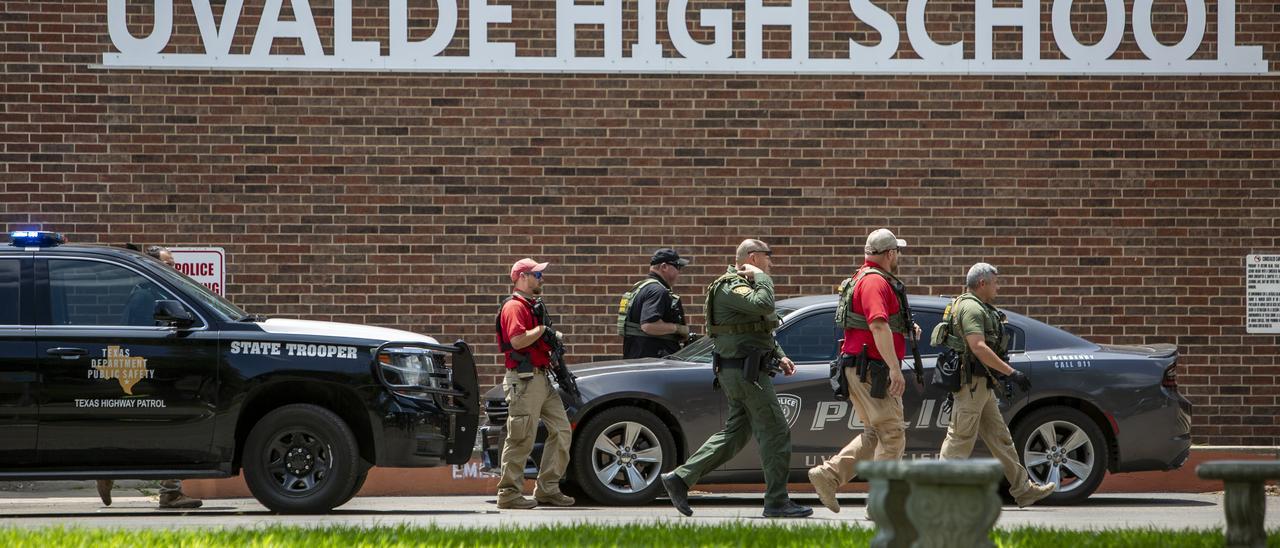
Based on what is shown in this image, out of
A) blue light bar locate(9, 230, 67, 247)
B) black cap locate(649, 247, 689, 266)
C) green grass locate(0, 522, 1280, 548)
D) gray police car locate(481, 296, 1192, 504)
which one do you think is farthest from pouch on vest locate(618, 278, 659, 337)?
blue light bar locate(9, 230, 67, 247)

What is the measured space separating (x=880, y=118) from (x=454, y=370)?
17.5 ft

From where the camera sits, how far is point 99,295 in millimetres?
9734

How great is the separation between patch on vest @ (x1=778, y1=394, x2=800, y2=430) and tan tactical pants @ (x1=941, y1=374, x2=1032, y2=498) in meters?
1.05

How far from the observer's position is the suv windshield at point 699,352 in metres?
11.0

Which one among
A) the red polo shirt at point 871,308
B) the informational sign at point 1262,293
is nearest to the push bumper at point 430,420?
the red polo shirt at point 871,308

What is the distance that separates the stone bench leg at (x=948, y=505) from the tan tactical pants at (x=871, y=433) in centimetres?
361

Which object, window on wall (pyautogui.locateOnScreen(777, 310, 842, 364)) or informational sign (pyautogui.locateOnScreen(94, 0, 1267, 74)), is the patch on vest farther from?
informational sign (pyautogui.locateOnScreen(94, 0, 1267, 74))

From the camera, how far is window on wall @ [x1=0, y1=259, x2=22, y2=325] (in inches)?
378

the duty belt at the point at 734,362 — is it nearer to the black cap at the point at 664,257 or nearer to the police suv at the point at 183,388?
the police suv at the point at 183,388

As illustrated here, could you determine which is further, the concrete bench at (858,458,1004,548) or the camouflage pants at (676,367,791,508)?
the camouflage pants at (676,367,791,508)

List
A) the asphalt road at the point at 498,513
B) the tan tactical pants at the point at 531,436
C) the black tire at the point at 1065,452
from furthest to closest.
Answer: the black tire at the point at 1065,452 → the tan tactical pants at the point at 531,436 → the asphalt road at the point at 498,513

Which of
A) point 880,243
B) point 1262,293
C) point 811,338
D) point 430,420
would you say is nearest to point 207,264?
point 430,420

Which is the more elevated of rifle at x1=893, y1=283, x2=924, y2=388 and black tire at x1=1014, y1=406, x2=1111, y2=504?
rifle at x1=893, y1=283, x2=924, y2=388

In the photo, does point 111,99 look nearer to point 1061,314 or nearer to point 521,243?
point 521,243
